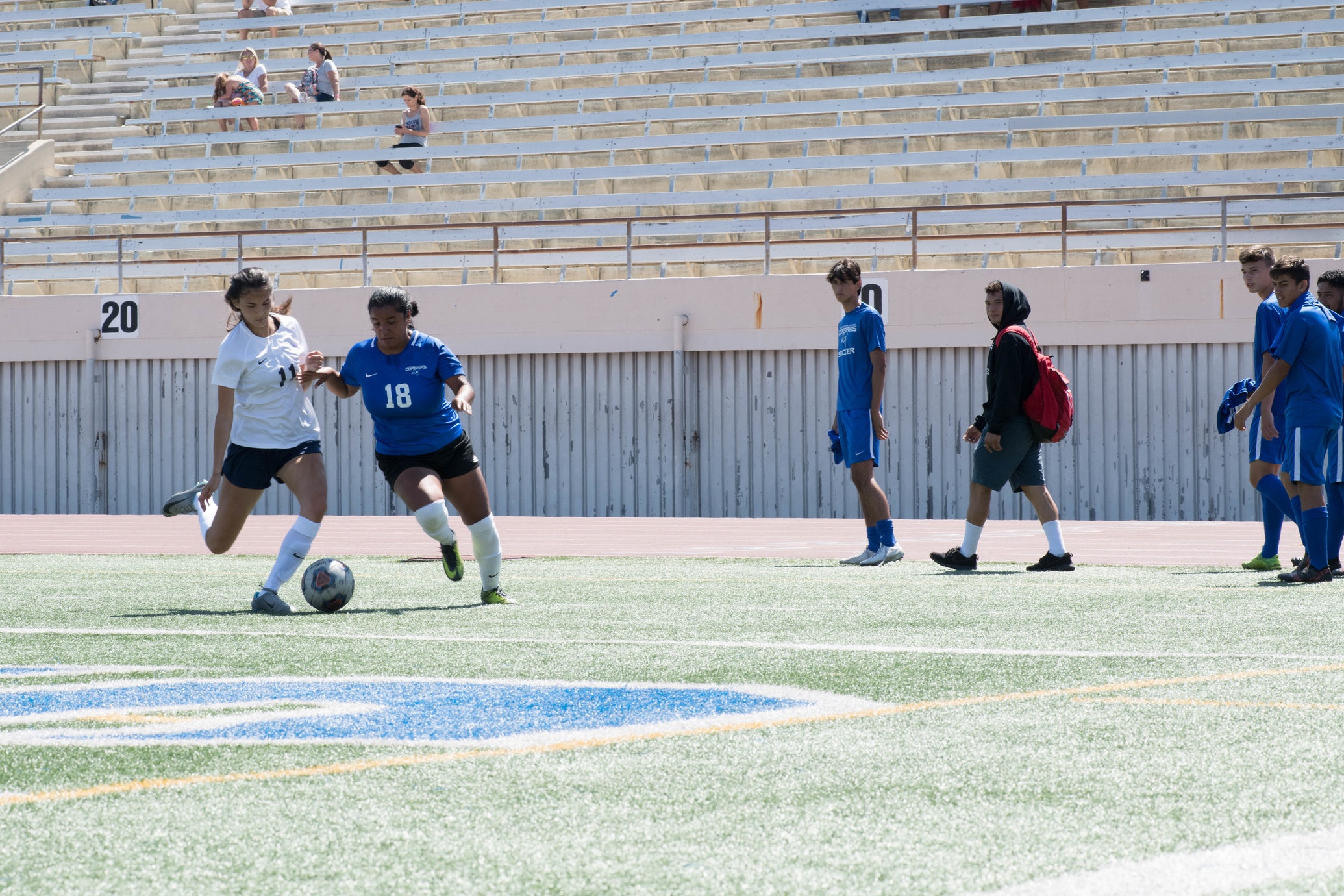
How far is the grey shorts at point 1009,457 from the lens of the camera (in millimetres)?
9602

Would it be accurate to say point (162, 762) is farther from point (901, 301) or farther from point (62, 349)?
point (62, 349)

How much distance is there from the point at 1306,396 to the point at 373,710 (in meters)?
5.74

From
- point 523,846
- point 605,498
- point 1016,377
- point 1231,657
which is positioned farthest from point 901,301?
point 523,846

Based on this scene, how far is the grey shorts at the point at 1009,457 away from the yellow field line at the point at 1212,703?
17.0ft

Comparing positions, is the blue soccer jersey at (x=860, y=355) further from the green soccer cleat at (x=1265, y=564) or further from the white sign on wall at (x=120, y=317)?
the white sign on wall at (x=120, y=317)

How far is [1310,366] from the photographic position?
8492 mm

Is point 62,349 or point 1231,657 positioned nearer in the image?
point 1231,657

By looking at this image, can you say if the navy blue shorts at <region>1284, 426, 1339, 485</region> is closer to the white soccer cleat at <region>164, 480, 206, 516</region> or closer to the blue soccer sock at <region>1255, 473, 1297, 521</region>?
Result: the blue soccer sock at <region>1255, 473, 1297, 521</region>

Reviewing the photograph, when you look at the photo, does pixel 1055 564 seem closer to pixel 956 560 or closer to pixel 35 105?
pixel 956 560

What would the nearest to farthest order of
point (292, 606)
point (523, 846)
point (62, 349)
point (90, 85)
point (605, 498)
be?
point (523, 846)
point (292, 606)
point (605, 498)
point (62, 349)
point (90, 85)

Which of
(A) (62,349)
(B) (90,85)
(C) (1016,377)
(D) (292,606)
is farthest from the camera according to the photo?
(B) (90,85)

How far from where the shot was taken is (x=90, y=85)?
26250 mm

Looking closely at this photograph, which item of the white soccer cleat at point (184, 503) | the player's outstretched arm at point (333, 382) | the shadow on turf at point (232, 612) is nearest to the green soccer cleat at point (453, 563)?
the shadow on turf at point (232, 612)

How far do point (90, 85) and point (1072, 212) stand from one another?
1538cm
